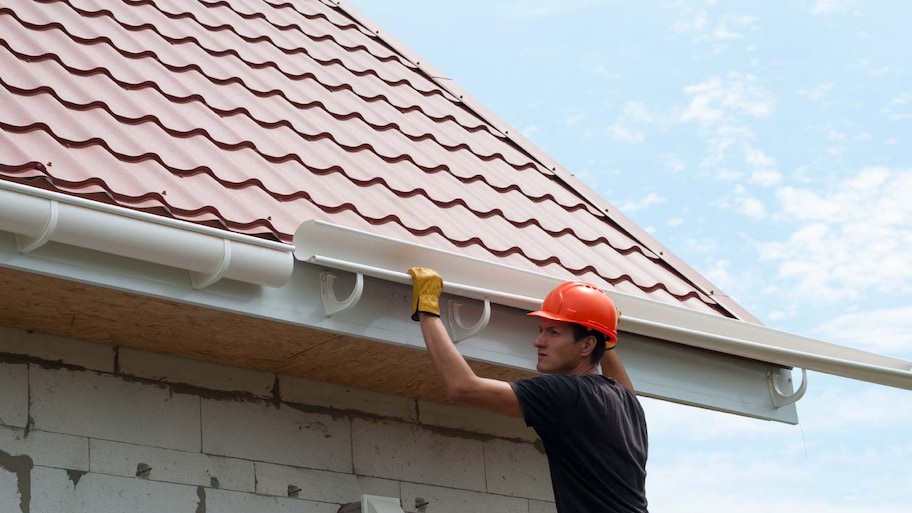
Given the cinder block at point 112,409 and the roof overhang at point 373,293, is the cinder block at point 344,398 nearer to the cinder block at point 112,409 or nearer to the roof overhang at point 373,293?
the roof overhang at point 373,293

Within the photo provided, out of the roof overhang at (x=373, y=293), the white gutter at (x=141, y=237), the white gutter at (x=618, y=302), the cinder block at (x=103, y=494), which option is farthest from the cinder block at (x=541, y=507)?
the white gutter at (x=141, y=237)

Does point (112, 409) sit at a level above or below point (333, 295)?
below

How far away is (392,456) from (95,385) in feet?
4.27

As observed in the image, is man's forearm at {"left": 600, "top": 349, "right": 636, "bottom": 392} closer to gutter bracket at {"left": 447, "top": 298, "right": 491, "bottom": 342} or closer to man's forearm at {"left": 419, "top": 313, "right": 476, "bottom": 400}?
gutter bracket at {"left": 447, "top": 298, "right": 491, "bottom": 342}

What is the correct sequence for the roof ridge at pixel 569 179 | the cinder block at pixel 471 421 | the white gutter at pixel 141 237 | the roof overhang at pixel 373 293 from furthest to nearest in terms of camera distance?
1. the roof ridge at pixel 569 179
2. the cinder block at pixel 471 421
3. the roof overhang at pixel 373 293
4. the white gutter at pixel 141 237

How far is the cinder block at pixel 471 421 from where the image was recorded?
5.25m

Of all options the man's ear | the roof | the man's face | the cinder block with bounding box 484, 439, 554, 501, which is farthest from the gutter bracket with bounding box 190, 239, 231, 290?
the cinder block with bounding box 484, 439, 554, 501

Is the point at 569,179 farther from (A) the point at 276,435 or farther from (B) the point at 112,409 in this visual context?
(B) the point at 112,409

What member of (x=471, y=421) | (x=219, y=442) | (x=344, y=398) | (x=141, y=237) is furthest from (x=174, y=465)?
(x=471, y=421)

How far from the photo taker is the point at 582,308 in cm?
407

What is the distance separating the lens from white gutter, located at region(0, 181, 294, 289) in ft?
11.6

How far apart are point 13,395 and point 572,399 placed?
6.40 ft

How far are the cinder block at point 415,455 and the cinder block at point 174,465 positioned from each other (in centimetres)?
55

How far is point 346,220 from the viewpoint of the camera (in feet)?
15.3
